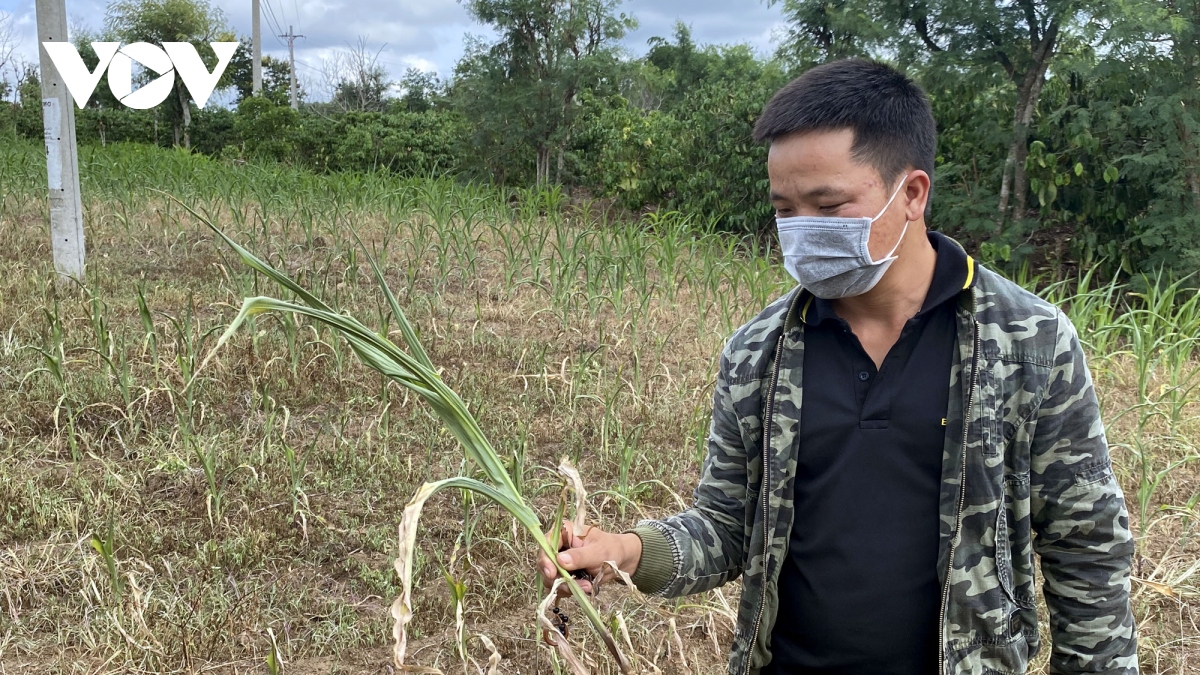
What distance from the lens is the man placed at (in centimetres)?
129

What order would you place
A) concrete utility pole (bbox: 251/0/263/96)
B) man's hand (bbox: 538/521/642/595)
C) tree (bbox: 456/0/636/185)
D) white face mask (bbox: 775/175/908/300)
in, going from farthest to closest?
concrete utility pole (bbox: 251/0/263/96) → tree (bbox: 456/0/636/185) → white face mask (bbox: 775/175/908/300) → man's hand (bbox: 538/521/642/595)

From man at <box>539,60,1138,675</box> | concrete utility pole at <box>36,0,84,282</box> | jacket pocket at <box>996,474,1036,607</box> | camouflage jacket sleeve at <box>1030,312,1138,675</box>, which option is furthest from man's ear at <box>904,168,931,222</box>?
concrete utility pole at <box>36,0,84,282</box>

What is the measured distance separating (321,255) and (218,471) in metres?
2.41

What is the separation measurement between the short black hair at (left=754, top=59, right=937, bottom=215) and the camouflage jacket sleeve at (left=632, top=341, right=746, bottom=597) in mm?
370

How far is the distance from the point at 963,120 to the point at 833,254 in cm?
700

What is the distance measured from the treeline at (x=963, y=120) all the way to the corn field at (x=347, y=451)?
204 centimetres

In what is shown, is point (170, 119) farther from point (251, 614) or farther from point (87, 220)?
point (251, 614)

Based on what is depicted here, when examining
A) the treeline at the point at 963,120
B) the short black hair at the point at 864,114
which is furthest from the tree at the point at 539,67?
the short black hair at the point at 864,114

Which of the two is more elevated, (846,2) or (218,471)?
(846,2)

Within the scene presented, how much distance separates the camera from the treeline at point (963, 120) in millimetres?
6312

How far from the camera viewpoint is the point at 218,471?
2.97 meters

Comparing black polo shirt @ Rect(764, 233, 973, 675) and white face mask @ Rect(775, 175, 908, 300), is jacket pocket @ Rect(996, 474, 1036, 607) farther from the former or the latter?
white face mask @ Rect(775, 175, 908, 300)

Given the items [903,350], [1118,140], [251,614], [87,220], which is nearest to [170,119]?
[87,220]

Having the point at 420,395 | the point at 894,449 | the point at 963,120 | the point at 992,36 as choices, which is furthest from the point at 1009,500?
the point at 963,120
